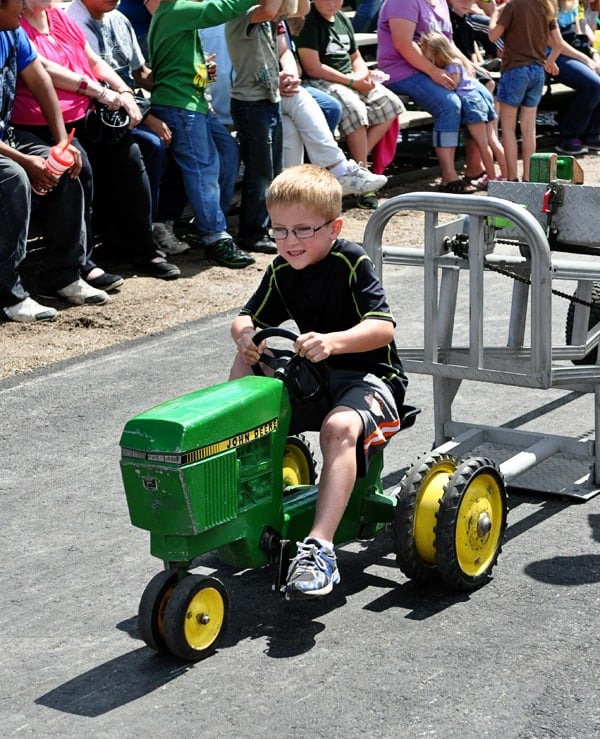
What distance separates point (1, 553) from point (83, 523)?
348 millimetres

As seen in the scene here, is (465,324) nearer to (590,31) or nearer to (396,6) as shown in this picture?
(396,6)

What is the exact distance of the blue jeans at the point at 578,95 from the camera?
13359mm

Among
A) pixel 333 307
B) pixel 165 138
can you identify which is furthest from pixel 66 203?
pixel 333 307

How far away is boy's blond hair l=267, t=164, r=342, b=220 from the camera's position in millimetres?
3939

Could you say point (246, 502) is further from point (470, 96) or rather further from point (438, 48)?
point (470, 96)

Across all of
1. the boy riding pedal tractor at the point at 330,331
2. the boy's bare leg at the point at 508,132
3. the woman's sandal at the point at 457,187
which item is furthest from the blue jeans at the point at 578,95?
the boy riding pedal tractor at the point at 330,331

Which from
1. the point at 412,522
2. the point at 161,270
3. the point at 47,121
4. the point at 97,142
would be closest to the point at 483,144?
the point at 161,270

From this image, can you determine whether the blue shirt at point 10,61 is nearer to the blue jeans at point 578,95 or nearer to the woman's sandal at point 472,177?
the woman's sandal at point 472,177

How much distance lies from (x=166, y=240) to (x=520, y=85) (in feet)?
13.9

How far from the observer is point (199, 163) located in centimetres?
873

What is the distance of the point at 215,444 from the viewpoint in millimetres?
3658

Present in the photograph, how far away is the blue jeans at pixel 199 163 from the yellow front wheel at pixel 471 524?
493 cm

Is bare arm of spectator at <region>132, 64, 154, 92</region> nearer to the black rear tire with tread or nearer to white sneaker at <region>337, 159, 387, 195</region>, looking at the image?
white sneaker at <region>337, 159, 387, 195</region>

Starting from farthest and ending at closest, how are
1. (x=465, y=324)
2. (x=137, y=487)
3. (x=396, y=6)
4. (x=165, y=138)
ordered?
(x=396, y=6)
(x=165, y=138)
(x=465, y=324)
(x=137, y=487)
